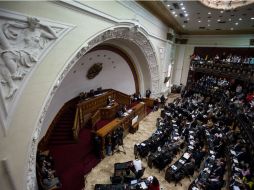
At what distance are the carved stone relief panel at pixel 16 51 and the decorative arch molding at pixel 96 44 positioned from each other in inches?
45.4

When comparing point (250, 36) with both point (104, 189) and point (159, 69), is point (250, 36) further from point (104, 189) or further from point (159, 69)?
point (104, 189)

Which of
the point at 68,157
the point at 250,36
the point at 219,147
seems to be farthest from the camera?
the point at 250,36

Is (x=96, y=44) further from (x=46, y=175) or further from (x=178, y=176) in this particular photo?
(x=178, y=176)

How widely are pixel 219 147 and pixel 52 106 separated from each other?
9.54 meters

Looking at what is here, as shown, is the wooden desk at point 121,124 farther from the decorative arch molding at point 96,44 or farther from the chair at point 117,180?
the decorative arch molding at point 96,44

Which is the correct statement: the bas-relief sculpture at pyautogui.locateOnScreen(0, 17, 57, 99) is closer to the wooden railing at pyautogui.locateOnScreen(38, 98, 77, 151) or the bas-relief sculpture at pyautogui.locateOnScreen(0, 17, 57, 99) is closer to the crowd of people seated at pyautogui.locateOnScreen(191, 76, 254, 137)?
the wooden railing at pyautogui.locateOnScreen(38, 98, 77, 151)

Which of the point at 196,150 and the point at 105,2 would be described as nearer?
the point at 105,2

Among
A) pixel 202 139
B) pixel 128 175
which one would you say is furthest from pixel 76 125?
pixel 202 139

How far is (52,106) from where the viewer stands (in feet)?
34.6

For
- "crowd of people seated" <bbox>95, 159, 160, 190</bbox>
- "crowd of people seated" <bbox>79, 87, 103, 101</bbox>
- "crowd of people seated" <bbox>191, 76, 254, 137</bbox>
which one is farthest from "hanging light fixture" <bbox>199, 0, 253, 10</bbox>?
"crowd of people seated" <bbox>95, 159, 160, 190</bbox>

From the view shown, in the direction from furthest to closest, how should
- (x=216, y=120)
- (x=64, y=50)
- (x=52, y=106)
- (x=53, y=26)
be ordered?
(x=216, y=120)
(x=52, y=106)
(x=64, y=50)
(x=53, y=26)

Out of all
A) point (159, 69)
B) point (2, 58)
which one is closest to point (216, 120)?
point (159, 69)

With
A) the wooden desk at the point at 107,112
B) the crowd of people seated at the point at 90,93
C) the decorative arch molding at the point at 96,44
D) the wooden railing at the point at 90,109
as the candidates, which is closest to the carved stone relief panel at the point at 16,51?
the decorative arch molding at the point at 96,44

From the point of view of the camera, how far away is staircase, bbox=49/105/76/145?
33.7ft
